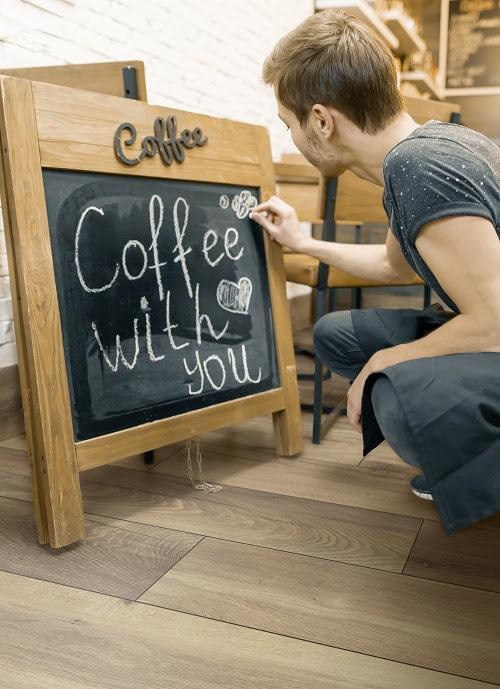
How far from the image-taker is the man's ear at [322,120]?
1.17 meters

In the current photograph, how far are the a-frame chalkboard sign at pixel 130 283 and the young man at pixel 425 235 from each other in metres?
0.30

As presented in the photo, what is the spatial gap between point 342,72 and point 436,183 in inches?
12.5

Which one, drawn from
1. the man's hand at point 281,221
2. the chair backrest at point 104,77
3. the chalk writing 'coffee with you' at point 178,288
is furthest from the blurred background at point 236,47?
the man's hand at point 281,221

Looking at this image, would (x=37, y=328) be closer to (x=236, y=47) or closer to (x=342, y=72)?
(x=342, y=72)

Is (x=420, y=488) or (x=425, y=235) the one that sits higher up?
(x=425, y=235)

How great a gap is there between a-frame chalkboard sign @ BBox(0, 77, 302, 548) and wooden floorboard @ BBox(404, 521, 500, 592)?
49cm

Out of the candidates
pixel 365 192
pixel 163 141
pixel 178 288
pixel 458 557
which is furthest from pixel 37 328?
pixel 365 192

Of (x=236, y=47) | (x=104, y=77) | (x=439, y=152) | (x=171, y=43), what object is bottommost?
(x=439, y=152)

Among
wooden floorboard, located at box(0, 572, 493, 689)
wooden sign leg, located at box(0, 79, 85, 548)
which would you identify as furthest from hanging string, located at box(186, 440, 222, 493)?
wooden floorboard, located at box(0, 572, 493, 689)

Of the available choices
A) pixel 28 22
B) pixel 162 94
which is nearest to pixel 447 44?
pixel 162 94

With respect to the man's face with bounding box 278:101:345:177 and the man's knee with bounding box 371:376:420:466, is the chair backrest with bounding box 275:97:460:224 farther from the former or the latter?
the man's knee with bounding box 371:376:420:466

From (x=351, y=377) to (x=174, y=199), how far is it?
0.57m

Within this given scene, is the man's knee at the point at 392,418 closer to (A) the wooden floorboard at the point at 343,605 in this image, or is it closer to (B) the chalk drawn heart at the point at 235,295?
(A) the wooden floorboard at the point at 343,605

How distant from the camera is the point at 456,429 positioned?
3.00ft
